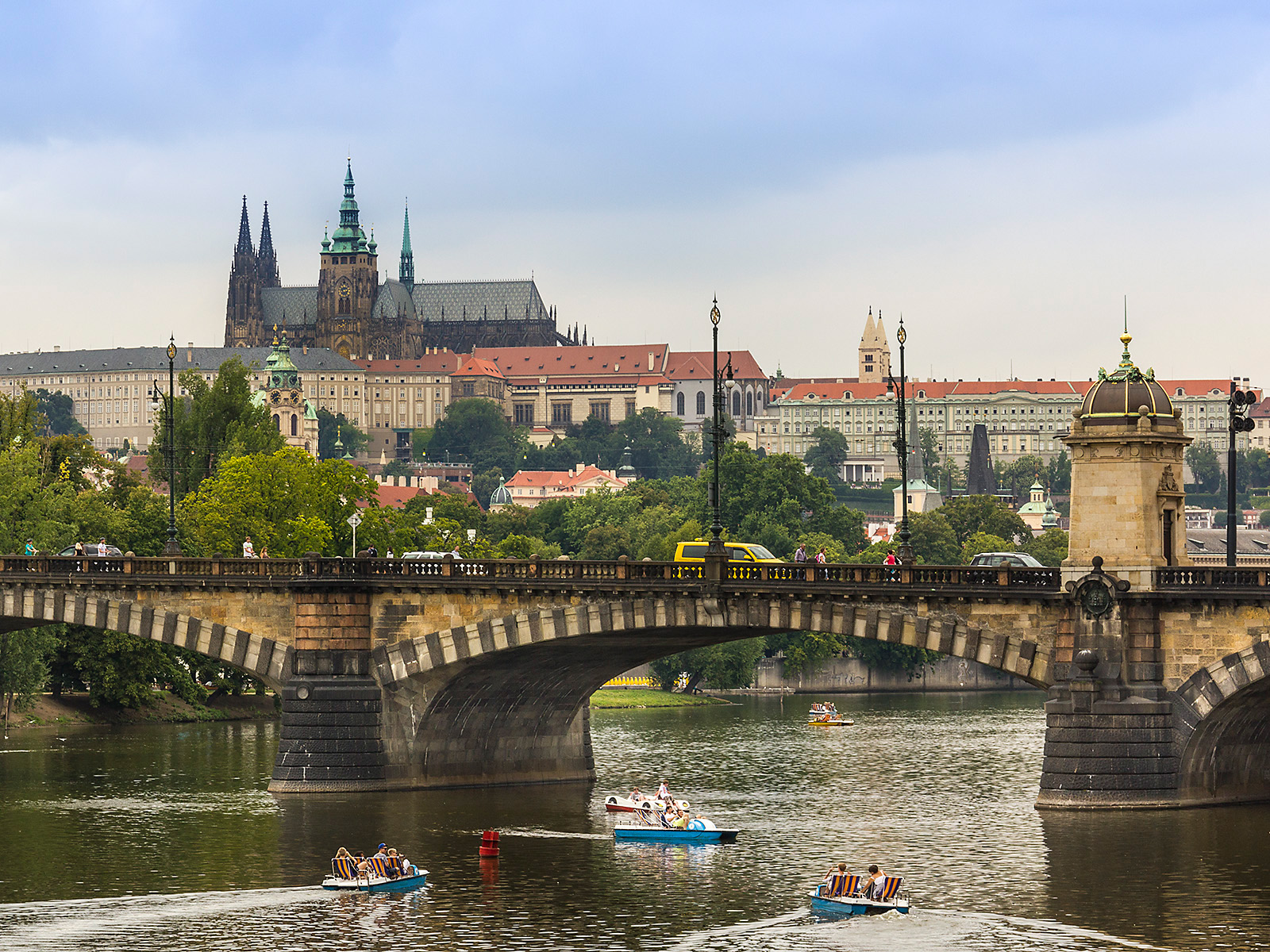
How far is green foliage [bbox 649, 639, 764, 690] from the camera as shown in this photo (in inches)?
6107

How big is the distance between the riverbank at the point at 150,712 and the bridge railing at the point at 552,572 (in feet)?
85.1

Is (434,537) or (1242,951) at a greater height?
(434,537)

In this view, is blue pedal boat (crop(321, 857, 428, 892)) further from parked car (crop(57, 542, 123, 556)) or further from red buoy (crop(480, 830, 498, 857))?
parked car (crop(57, 542, 123, 556))

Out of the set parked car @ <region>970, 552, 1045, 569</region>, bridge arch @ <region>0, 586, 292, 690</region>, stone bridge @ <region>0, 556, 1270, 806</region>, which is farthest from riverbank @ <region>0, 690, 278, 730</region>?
parked car @ <region>970, 552, 1045, 569</region>

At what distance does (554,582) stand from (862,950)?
24.5m

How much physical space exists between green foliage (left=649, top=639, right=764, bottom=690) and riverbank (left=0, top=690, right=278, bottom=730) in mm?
38973

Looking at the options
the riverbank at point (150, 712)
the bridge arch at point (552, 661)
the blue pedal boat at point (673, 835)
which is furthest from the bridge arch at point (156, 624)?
the riverbank at point (150, 712)

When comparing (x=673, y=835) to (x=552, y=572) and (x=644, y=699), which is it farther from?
(x=644, y=699)

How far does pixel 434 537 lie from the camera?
14525cm

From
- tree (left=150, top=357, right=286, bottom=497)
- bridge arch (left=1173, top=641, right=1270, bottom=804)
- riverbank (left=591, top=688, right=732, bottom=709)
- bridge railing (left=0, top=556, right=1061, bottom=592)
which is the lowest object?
riverbank (left=591, top=688, right=732, bottom=709)

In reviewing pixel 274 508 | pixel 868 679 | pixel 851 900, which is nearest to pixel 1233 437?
pixel 851 900

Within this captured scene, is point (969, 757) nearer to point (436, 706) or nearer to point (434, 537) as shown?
point (436, 706)

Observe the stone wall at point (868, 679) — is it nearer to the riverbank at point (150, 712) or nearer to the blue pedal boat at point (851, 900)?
the riverbank at point (150, 712)

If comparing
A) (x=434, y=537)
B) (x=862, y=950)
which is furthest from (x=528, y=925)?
(x=434, y=537)
